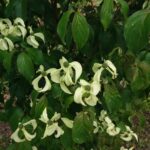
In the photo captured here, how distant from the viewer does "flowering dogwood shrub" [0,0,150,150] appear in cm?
156

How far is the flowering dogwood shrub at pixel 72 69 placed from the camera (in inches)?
61.6

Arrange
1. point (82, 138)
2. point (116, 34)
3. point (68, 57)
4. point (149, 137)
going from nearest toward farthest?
1. point (82, 138)
2. point (116, 34)
3. point (68, 57)
4. point (149, 137)

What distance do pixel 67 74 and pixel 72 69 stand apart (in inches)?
2.5

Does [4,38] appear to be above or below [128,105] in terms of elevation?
above

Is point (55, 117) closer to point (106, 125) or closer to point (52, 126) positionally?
point (52, 126)

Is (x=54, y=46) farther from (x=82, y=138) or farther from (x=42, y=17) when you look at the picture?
(x=82, y=138)

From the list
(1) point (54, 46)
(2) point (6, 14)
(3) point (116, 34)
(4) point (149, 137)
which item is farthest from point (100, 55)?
(4) point (149, 137)

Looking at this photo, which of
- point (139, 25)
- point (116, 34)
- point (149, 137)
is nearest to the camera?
point (139, 25)

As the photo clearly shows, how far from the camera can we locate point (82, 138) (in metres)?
1.56

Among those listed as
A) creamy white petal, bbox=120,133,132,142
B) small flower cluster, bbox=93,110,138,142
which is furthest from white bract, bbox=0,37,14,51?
creamy white petal, bbox=120,133,132,142

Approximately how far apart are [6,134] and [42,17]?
295 cm

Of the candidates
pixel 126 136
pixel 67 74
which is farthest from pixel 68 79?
pixel 126 136

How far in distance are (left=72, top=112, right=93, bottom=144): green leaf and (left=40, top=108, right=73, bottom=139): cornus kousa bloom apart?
119 mm

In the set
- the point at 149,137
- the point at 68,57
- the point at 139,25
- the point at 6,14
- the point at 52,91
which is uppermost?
the point at 139,25
